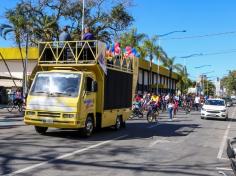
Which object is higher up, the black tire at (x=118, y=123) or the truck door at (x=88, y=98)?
the truck door at (x=88, y=98)

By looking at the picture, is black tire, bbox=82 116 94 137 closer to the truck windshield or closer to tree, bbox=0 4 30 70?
the truck windshield

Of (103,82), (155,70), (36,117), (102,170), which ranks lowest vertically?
(102,170)

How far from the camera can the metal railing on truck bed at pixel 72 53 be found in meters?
16.7

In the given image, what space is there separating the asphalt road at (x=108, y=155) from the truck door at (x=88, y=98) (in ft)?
3.01

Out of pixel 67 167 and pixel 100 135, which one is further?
pixel 100 135

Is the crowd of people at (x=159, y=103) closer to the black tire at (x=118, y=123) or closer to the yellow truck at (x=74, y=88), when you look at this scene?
the black tire at (x=118, y=123)

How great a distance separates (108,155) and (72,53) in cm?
582

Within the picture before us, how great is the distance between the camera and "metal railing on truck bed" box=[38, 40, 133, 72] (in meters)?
16.7

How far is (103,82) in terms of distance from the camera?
56.6 feet

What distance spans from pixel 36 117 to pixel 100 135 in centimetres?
290

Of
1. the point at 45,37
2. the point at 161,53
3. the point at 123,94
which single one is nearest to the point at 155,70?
the point at 161,53

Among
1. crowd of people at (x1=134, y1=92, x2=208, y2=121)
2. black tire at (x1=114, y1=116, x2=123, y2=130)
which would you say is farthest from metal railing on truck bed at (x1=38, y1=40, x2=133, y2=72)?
crowd of people at (x1=134, y1=92, x2=208, y2=121)

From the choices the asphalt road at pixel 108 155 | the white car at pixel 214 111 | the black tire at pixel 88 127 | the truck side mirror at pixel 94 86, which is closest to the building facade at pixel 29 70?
the white car at pixel 214 111

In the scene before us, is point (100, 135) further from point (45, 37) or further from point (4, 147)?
point (45, 37)
